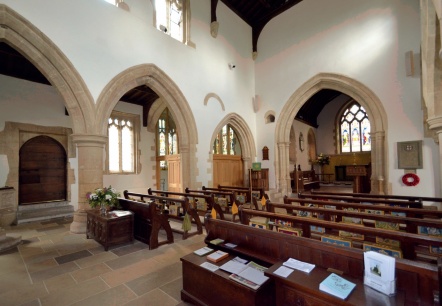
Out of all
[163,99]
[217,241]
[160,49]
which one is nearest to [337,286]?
[217,241]

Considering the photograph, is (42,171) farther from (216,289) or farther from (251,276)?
(251,276)

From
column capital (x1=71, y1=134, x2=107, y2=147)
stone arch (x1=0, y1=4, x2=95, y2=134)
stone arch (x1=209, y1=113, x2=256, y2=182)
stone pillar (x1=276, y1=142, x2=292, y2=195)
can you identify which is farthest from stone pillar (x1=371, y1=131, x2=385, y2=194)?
stone arch (x1=0, y1=4, x2=95, y2=134)

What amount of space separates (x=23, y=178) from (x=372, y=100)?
32.5 ft

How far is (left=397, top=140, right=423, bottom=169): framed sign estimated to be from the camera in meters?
5.76

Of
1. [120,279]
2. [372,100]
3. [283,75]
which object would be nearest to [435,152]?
[372,100]

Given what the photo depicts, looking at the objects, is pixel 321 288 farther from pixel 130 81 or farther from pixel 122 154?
pixel 122 154

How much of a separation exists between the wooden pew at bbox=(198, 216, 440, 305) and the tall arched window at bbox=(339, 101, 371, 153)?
42.7ft

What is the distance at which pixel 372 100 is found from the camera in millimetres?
6492

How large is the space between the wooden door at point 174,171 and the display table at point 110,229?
4.13 metres

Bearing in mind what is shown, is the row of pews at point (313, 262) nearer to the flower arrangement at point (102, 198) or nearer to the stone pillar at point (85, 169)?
the flower arrangement at point (102, 198)

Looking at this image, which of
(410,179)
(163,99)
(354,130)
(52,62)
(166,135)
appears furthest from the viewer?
(354,130)

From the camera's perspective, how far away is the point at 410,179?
583 cm

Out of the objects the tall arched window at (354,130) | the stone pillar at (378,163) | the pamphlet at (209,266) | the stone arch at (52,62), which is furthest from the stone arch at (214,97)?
the tall arched window at (354,130)

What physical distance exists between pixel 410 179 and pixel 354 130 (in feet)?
26.5
